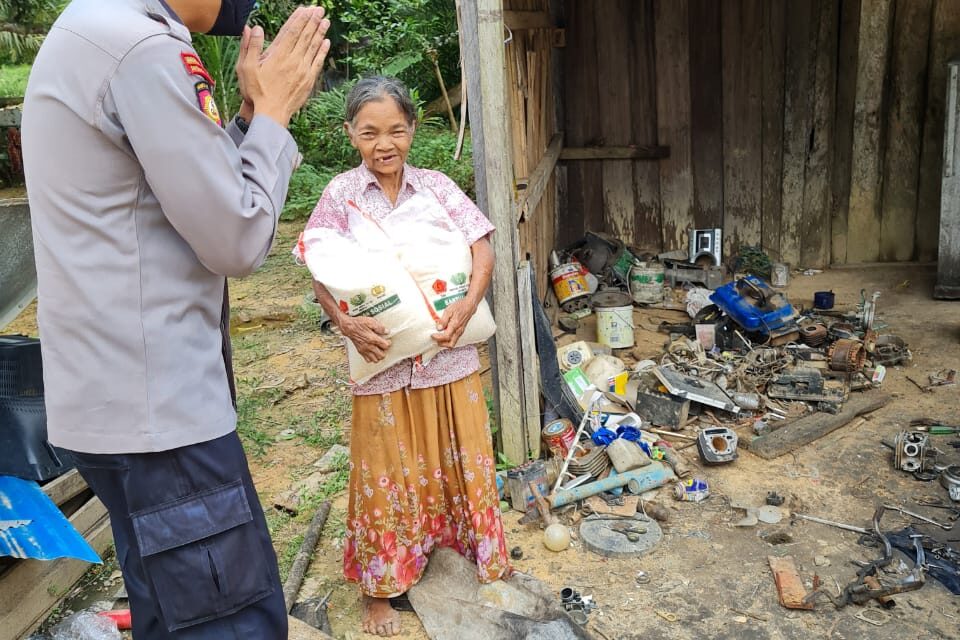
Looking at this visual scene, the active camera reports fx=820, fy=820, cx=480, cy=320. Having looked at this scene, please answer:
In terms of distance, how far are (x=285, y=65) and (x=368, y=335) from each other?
1216mm

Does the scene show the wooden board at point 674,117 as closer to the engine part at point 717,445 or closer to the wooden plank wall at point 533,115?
the wooden plank wall at point 533,115

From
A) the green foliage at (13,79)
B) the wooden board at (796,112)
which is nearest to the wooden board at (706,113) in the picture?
the wooden board at (796,112)

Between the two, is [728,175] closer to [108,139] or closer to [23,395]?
[23,395]

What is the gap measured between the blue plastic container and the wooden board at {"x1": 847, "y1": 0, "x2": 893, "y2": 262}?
201 centimetres

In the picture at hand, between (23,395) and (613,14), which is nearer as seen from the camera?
(23,395)

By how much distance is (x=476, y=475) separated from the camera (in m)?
3.11

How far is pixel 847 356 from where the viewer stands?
509 cm

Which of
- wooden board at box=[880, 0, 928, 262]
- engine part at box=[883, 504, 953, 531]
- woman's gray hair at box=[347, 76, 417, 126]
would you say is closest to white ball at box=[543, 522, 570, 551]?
engine part at box=[883, 504, 953, 531]

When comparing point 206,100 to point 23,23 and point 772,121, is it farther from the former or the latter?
point 23,23

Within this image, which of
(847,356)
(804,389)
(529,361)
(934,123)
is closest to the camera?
(529,361)

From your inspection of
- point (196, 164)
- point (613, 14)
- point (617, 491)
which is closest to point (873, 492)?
point (617, 491)

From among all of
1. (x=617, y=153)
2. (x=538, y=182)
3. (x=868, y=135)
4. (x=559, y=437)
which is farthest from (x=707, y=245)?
(x=559, y=437)

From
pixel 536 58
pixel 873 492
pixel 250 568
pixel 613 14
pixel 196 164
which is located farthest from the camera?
pixel 613 14

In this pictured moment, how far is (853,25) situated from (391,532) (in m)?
6.01
